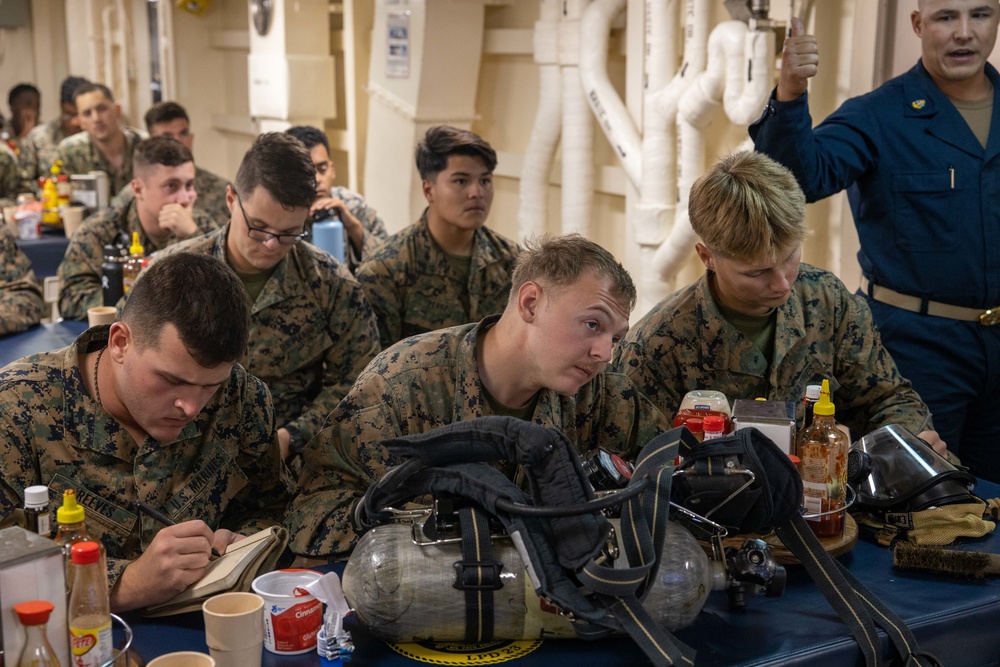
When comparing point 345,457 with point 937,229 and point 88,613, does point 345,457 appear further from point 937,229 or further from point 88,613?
point 937,229

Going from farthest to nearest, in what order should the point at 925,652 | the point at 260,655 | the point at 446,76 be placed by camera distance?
the point at 446,76, the point at 925,652, the point at 260,655

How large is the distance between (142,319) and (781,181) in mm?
1343

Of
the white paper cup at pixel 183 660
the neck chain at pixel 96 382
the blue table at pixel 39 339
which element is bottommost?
the blue table at pixel 39 339

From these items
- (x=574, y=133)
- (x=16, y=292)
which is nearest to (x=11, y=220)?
(x=16, y=292)

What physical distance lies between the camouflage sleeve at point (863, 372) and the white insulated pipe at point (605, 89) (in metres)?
2.05

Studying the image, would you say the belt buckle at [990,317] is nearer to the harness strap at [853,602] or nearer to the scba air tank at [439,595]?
the harness strap at [853,602]

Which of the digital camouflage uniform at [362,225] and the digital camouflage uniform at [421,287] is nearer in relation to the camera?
the digital camouflage uniform at [421,287]

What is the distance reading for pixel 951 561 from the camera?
1.85 metres

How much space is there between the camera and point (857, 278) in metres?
3.89

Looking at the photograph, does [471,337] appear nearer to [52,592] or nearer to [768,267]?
[768,267]

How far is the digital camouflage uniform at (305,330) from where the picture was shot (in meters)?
3.09

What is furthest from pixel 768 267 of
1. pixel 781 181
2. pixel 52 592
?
pixel 52 592

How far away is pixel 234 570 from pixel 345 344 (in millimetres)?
1457

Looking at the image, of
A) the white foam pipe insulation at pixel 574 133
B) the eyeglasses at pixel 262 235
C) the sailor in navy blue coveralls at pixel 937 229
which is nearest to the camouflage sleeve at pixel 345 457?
the eyeglasses at pixel 262 235
